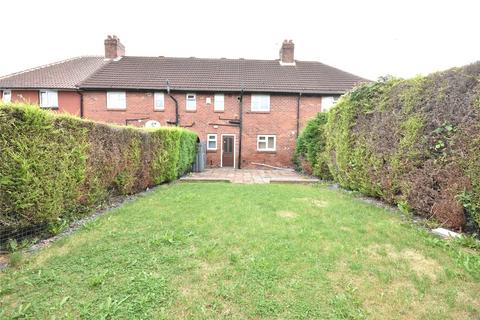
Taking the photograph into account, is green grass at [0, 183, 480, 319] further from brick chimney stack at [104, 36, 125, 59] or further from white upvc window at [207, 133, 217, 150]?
brick chimney stack at [104, 36, 125, 59]

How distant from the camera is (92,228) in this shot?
3857 millimetres

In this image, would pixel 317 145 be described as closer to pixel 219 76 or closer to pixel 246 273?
pixel 246 273

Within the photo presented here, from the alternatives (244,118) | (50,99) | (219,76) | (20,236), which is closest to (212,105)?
(244,118)

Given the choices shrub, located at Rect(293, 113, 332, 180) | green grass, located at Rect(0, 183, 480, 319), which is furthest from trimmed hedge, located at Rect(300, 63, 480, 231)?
shrub, located at Rect(293, 113, 332, 180)

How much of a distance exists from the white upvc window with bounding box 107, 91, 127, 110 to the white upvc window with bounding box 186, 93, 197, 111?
3930mm

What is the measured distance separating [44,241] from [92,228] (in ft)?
1.94

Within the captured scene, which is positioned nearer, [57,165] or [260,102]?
[57,165]

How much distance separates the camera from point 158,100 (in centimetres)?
1666

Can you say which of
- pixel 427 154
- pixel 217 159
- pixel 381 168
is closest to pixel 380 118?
pixel 381 168

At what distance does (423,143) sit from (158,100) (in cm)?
1526

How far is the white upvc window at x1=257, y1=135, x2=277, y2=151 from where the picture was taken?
55.0 ft

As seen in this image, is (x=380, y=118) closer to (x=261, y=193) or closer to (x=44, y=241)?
(x=261, y=193)

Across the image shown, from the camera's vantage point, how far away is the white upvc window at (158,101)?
54.5 feet

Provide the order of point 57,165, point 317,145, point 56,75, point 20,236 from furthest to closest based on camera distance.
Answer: point 56,75, point 317,145, point 57,165, point 20,236
